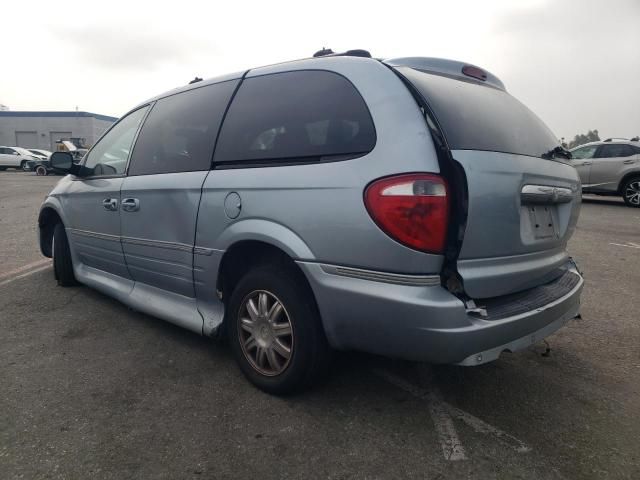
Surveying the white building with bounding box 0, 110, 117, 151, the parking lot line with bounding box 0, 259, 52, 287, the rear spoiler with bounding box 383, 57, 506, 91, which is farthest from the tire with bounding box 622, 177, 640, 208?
the white building with bounding box 0, 110, 117, 151

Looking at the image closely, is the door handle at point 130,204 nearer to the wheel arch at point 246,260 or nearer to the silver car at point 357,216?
the silver car at point 357,216

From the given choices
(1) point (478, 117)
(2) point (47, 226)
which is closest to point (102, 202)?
(2) point (47, 226)

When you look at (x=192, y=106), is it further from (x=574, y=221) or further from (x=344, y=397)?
(x=574, y=221)

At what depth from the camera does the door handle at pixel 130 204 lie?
127 inches

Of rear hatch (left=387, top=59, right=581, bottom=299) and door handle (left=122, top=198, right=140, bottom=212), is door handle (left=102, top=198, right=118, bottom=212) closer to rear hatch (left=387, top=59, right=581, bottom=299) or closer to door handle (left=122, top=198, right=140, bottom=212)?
door handle (left=122, top=198, right=140, bottom=212)

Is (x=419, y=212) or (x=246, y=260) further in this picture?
(x=246, y=260)

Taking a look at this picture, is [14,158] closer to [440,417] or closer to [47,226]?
[47,226]

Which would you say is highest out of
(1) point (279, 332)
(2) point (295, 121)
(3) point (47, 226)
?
(2) point (295, 121)

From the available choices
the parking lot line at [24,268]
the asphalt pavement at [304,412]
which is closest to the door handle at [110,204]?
the asphalt pavement at [304,412]

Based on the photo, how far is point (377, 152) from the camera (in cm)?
202

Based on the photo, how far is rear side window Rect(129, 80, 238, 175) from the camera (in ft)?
9.48

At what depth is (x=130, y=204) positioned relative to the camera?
129 inches

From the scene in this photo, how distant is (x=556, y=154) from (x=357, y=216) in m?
1.44

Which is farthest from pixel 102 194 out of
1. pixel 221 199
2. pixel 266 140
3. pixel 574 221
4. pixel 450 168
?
pixel 574 221
